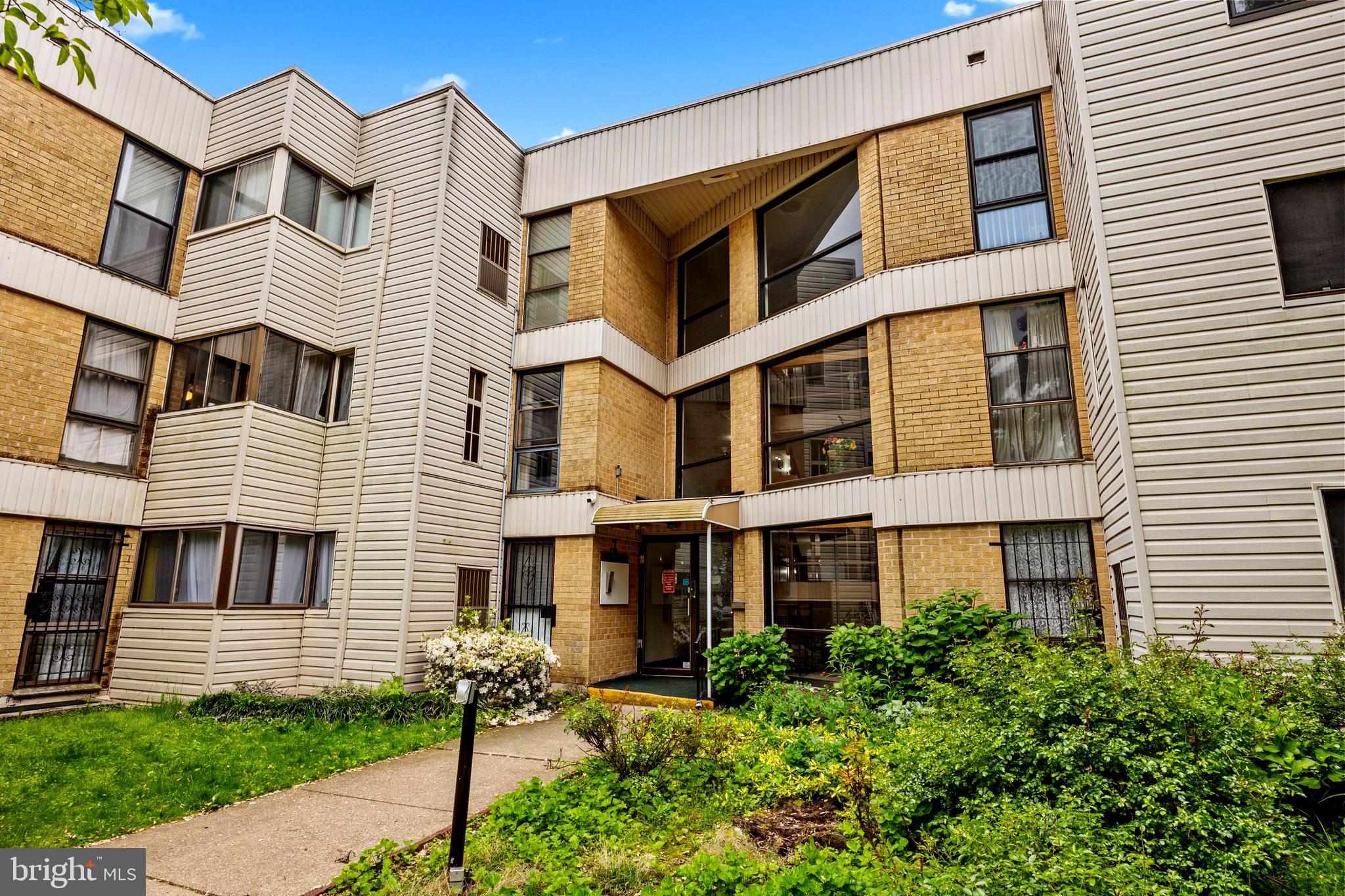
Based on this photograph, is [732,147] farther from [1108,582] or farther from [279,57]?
[1108,582]

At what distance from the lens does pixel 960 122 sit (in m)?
9.88

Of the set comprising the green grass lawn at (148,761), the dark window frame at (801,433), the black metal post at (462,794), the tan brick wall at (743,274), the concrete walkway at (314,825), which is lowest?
the concrete walkway at (314,825)

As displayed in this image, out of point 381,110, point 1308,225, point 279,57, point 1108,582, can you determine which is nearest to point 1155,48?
point 1308,225

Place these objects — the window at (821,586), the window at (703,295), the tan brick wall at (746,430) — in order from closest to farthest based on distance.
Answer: the window at (821,586) → the tan brick wall at (746,430) → the window at (703,295)

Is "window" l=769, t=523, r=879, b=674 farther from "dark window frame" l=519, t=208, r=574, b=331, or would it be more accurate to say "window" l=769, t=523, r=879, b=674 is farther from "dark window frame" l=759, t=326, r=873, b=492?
"dark window frame" l=519, t=208, r=574, b=331

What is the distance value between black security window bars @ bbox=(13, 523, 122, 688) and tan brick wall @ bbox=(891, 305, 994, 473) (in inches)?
452

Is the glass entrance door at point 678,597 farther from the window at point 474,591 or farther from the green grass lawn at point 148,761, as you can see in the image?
the green grass lawn at point 148,761

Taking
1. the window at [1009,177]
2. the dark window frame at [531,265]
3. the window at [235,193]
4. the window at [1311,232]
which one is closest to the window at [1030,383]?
the window at [1009,177]

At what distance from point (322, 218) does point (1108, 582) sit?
42.6 feet

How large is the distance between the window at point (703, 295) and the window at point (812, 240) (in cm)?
125

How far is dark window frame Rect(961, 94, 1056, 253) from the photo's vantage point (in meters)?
9.25

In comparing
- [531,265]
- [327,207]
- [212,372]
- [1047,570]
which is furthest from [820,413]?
[212,372]

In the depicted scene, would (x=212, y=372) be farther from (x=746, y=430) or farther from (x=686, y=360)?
(x=746, y=430)

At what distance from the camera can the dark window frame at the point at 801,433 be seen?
10.1 m
